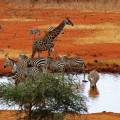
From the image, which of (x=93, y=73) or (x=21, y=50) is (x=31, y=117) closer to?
(x=93, y=73)

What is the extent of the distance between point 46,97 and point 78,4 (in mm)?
48098

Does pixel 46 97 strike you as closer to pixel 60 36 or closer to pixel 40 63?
pixel 40 63

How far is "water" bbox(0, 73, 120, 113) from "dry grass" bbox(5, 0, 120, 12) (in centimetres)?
3329

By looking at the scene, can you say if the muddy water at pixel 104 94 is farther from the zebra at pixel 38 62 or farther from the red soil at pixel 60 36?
the red soil at pixel 60 36

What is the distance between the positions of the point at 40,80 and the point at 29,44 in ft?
71.8

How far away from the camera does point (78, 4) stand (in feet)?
201

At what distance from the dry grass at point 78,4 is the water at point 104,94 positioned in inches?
1310

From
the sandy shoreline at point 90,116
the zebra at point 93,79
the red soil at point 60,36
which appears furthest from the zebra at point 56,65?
the sandy shoreline at point 90,116

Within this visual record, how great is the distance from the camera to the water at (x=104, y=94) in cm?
2042

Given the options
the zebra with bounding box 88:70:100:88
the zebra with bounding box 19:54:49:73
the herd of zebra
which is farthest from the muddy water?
the zebra with bounding box 19:54:49:73

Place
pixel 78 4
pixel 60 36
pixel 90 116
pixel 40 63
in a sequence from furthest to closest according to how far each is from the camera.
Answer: pixel 78 4, pixel 60 36, pixel 40 63, pixel 90 116

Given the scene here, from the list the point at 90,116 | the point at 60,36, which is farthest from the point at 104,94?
the point at 60,36

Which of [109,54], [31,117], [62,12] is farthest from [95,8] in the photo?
[31,117]

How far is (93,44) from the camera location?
35.4m
